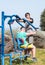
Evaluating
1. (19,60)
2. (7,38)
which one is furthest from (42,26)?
(19,60)

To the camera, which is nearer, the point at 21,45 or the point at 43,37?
the point at 21,45

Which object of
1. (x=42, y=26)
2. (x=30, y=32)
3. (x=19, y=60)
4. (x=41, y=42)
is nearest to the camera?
(x=30, y=32)

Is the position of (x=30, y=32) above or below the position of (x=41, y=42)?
above

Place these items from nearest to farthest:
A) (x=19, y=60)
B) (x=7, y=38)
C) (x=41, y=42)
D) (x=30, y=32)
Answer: (x=30, y=32) < (x=19, y=60) < (x=7, y=38) < (x=41, y=42)

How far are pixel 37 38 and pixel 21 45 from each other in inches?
252

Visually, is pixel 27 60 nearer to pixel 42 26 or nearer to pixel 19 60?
pixel 19 60

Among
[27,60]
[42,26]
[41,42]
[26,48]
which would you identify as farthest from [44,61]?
[42,26]

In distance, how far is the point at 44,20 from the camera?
22.5 meters

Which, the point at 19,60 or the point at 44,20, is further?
the point at 44,20

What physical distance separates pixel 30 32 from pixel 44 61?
4.59 ft

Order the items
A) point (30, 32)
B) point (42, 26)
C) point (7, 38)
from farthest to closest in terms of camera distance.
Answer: point (42, 26), point (7, 38), point (30, 32)

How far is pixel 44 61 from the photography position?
9625 mm

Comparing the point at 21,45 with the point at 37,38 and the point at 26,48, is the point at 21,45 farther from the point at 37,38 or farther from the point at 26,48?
the point at 37,38

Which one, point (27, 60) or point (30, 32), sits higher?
point (30, 32)
